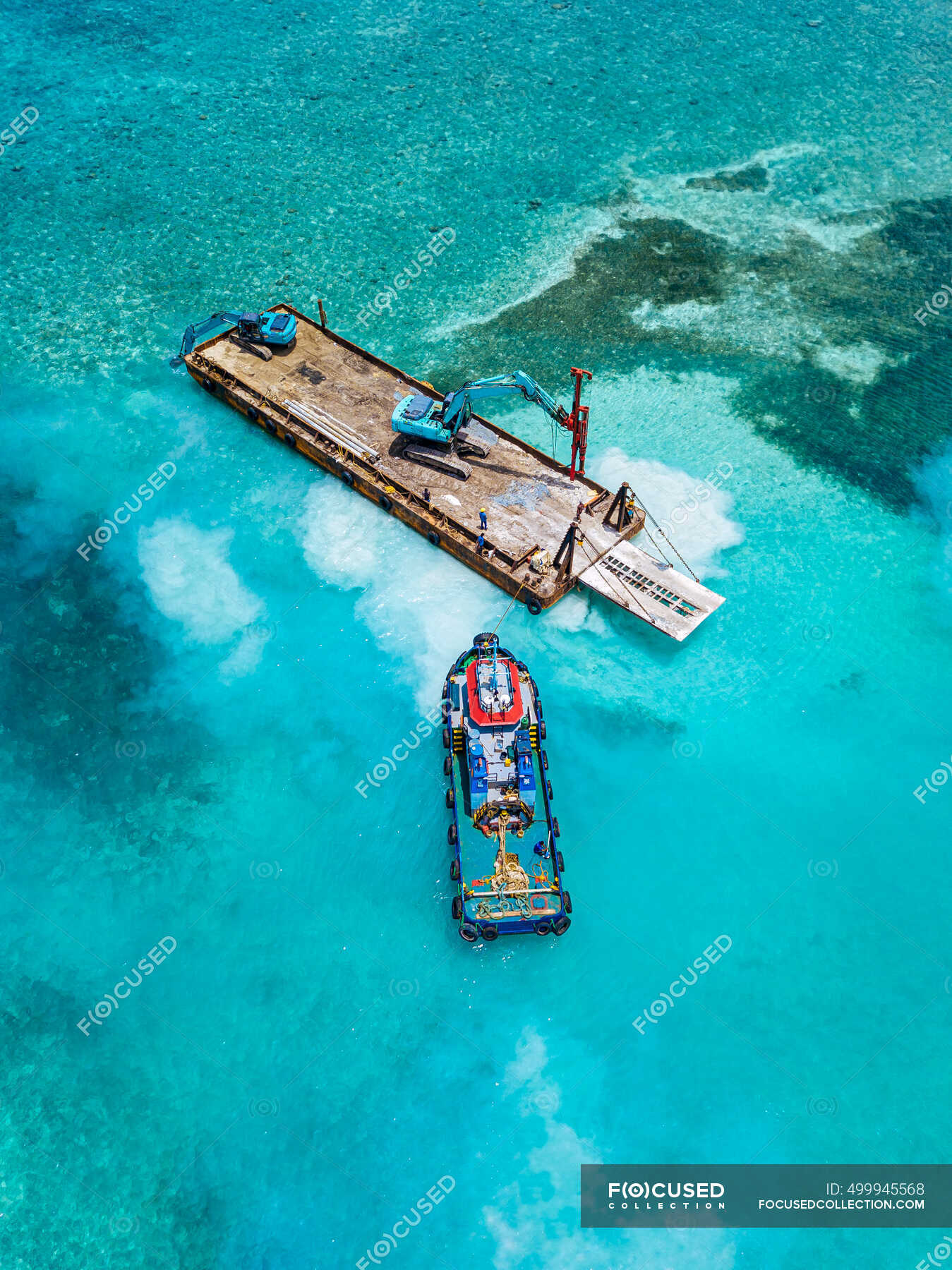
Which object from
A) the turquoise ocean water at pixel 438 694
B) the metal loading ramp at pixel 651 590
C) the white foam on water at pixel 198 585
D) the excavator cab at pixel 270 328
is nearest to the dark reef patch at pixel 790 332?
the turquoise ocean water at pixel 438 694

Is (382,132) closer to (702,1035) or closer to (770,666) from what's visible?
(770,666)

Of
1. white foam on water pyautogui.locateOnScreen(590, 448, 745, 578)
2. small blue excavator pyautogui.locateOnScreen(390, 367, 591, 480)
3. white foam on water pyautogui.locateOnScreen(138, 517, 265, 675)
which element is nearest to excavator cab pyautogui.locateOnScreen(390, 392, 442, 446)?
small blue excavator pyautogui.locateOnScreen(390, 367, 591, 480)

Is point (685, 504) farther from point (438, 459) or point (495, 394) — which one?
point (438, 459)

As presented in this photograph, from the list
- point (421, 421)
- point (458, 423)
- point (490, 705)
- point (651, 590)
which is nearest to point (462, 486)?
point (458, 423)

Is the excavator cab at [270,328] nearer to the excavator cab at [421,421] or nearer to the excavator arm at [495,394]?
the excavator cab at [421,421]

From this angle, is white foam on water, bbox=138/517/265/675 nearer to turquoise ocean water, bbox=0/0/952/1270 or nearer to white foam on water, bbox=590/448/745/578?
turquoise ocean water, bbox=0/0/952/1270
